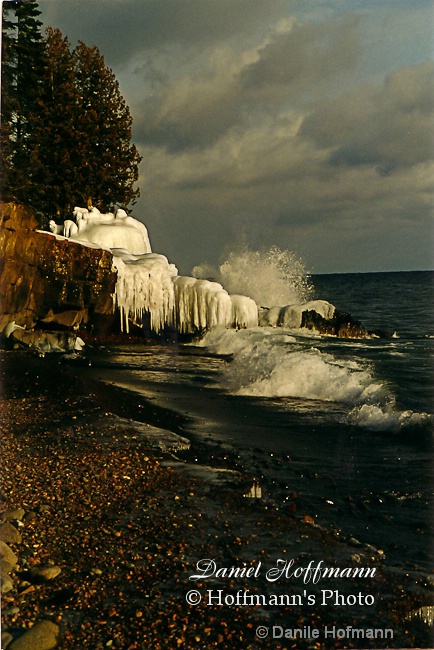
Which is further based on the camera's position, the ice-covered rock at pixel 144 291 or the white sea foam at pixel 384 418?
the ice-covered rock at pixel 144 291

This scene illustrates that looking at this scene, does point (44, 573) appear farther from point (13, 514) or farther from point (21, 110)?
point (21, 110)

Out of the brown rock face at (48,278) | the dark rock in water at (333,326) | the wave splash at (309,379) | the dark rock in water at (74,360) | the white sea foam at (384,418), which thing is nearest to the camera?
the white sea foam at (384,418)

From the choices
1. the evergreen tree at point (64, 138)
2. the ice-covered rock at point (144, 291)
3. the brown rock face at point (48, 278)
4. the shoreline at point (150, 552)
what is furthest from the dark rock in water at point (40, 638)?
the evergreen tree at point (64, 138)

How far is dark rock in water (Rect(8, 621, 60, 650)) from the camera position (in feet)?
14.5

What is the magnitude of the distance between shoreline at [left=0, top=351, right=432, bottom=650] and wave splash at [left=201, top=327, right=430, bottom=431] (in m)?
4.09

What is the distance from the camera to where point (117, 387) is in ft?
40.0

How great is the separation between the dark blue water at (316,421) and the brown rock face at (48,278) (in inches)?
79.9

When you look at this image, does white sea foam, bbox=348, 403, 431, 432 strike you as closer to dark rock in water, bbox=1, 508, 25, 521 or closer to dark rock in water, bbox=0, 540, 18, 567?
dark rock in water, bbox=1, 508, 25, 521

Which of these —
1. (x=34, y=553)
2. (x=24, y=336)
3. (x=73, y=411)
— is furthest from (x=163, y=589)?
(x=24, y=336)

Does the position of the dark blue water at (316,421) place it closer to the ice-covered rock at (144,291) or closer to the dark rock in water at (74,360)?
the dark rock in water at (74,360)

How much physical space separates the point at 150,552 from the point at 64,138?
18.4m

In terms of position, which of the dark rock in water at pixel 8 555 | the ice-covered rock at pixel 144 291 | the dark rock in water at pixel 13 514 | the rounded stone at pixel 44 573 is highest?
the ice-covered rock at pixel 144 291

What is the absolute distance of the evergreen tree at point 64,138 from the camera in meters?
17.9

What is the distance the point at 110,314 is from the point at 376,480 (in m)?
11.6
